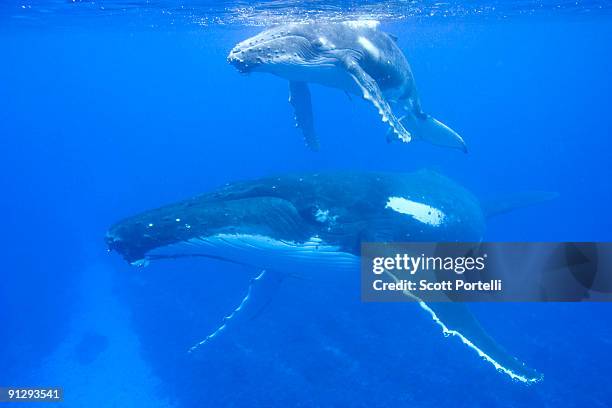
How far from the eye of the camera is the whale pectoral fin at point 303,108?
13.6 m

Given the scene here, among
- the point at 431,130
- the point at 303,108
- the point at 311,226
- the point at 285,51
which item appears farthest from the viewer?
the point at 303,108

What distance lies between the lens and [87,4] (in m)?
24.6

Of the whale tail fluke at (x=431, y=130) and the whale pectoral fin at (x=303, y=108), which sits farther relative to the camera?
the whale pectoral fin at (x=303, y=108)

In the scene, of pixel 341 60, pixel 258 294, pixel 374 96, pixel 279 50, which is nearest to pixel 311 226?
pixel 258 294

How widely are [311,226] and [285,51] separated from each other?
468cm

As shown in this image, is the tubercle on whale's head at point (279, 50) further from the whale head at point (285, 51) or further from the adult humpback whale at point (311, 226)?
the adult humpback whale at point (311, 226)

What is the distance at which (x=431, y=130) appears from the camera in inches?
526

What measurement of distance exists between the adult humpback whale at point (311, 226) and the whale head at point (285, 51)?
9.85 ft

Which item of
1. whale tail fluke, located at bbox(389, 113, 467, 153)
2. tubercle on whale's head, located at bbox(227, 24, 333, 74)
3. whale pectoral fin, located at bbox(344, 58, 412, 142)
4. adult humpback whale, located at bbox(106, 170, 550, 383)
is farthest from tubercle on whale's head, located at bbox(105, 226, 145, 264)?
whale tail fluke, located at bbox(389, 113, 467, 153)

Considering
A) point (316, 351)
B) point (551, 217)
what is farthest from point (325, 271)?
point (551, 217)

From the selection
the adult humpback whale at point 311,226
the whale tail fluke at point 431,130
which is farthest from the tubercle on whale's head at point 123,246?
the whale tail fluke at point 431,130

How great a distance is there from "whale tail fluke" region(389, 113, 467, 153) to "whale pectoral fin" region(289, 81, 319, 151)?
9.80ft

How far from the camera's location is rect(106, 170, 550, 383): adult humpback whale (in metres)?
5.32

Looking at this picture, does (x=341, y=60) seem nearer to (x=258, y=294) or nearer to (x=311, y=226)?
(x=311, y=226)
